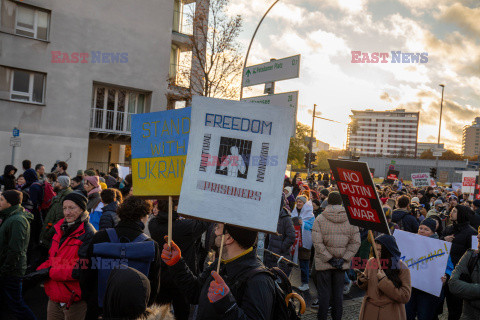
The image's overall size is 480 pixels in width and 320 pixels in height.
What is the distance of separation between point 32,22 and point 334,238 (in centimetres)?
1925

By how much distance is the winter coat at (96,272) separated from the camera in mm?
3725

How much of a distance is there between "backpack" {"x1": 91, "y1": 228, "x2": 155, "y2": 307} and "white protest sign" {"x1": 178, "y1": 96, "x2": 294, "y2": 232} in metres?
1.34

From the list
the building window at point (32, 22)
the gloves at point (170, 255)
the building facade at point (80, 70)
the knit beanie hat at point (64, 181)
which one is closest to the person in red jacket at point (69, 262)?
the gloves at point (170, 255)

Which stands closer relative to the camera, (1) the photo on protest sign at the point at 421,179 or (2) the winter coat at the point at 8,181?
(2) the winter coat at the point at 8,181

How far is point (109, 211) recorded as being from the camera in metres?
5.30

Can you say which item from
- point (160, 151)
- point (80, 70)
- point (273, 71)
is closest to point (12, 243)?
point (160, 151)

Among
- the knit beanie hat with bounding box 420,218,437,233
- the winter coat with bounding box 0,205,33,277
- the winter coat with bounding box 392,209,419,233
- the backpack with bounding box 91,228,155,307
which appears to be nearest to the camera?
the backpack with bounding box 91,228,155,307

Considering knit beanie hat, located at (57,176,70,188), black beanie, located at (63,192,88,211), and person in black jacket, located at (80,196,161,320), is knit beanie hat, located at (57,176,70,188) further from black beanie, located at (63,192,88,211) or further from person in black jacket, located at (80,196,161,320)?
person in black jacket, located at (80,196,161,320)

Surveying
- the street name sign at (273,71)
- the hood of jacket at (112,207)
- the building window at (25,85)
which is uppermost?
the building window at (25,85)

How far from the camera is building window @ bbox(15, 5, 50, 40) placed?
1914 centimetres

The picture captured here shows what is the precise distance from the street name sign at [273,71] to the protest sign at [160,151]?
4.71 metres

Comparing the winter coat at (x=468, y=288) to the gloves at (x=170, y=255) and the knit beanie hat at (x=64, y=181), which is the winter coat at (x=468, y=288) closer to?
the gloves at (x=170, y=255)

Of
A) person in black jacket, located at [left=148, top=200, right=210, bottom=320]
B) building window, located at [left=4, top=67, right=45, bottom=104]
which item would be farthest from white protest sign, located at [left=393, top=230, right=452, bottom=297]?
building window, located at [left=4, top=67, right=45, bottom=104]

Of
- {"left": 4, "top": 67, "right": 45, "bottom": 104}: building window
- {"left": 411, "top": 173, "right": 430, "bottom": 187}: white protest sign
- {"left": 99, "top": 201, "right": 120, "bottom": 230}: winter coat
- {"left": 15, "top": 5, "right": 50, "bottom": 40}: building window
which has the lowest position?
{"left": 99, "top": 201, "right": 120, "bottom": 230}: winter coat
